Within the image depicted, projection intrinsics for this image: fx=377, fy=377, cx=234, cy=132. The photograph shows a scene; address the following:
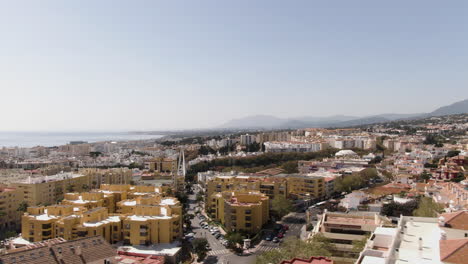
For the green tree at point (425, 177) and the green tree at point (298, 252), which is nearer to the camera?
the green tree at point (298, 252)

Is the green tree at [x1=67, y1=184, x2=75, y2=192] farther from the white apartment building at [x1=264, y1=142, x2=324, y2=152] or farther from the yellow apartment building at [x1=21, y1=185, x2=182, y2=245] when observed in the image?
the white apartment building at [x1=264, y1=142, x2=324, y2=152]

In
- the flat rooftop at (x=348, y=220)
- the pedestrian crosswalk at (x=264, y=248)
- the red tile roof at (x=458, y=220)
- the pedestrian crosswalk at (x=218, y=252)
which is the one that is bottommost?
the pedestrian crosswalk at (x=218, y=252)

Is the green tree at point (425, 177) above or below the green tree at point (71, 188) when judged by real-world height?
above

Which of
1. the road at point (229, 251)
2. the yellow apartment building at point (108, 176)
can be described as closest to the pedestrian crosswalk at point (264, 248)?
the road at point (229, 251)

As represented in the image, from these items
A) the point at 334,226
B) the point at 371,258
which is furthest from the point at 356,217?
the point at 371,258

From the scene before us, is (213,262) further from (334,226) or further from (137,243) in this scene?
(334,226)

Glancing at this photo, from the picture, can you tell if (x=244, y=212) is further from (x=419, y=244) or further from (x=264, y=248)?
(x=419, y=244)

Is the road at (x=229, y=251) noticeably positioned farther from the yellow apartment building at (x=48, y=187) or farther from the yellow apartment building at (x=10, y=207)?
the yellow apartment building at (x=10, y=207)
